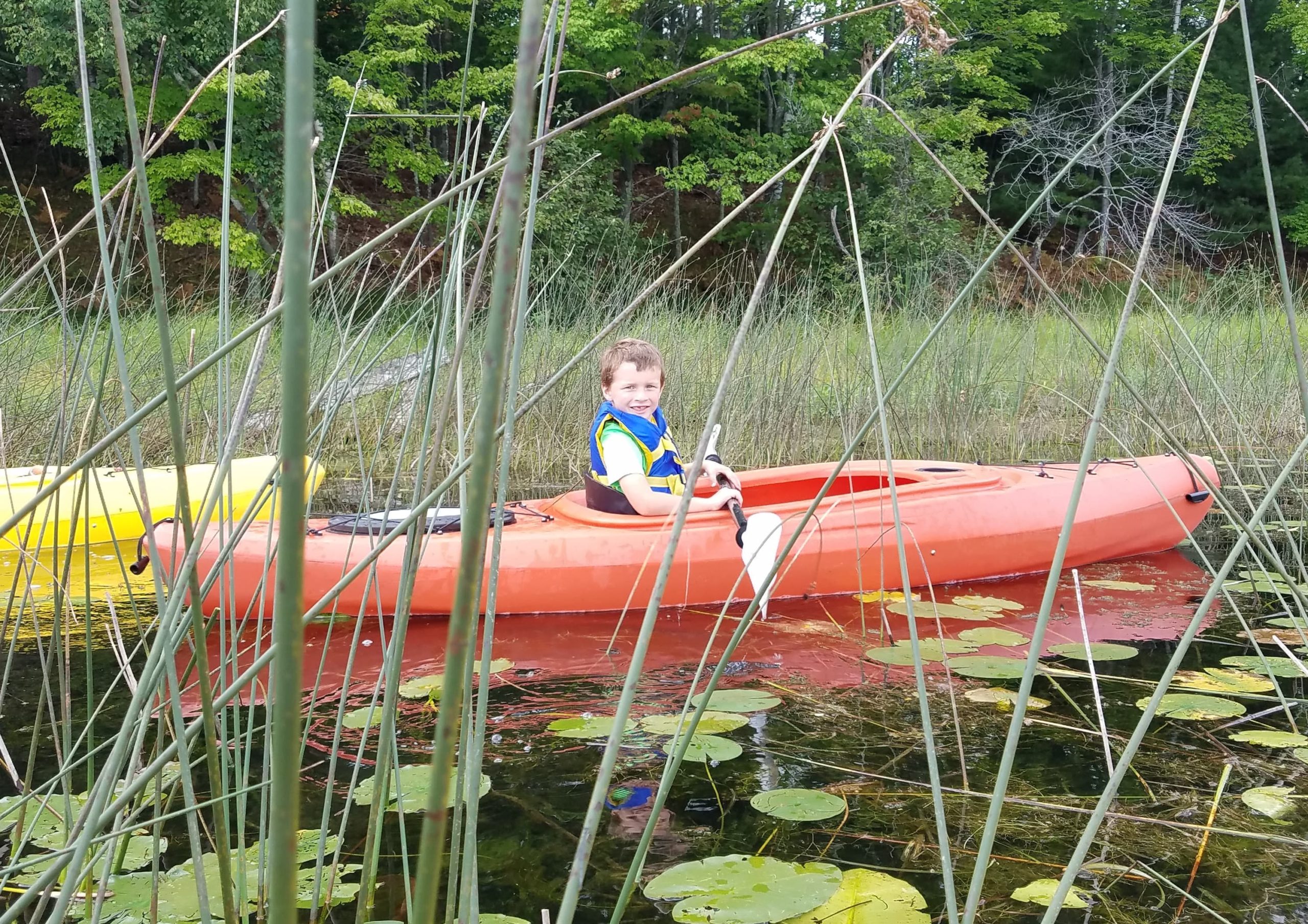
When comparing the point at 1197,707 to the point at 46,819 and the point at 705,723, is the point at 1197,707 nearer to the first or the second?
the point at 705,723

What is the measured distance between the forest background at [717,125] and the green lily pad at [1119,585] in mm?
7752

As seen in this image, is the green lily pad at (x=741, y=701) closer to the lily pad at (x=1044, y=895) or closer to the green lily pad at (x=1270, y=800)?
the lily pad at (x=1044, y=895)

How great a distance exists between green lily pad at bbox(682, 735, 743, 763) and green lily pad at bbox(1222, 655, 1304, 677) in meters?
1.20

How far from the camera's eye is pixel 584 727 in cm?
214

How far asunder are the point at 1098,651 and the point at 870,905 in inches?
55.0

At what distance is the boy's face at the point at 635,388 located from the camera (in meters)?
3.28

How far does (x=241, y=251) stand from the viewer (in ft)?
38.5

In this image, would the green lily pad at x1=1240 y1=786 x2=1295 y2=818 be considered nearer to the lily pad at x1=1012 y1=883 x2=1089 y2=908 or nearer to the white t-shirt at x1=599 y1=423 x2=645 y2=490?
the lily pad at x1=1012 y1=883 x2=1089 y2=908

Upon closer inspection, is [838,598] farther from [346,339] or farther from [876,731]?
[346,339]

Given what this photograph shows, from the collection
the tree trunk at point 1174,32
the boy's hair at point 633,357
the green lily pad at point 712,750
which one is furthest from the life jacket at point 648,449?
the tree trunk at point 1174,32

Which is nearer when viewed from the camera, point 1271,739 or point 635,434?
point 1271,739

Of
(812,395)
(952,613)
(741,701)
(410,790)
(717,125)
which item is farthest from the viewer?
(717,125)

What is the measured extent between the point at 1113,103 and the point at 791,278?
6.85 m

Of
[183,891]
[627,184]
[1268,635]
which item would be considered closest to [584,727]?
[183,891]
